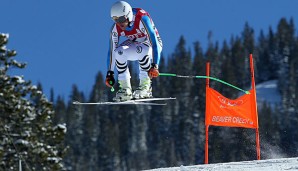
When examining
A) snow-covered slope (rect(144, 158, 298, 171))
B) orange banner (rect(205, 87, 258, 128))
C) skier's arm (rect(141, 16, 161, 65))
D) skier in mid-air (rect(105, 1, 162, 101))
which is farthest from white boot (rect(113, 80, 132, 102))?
orange banner (rect(205, 87, 258, 128))

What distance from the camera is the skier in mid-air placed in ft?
42.5

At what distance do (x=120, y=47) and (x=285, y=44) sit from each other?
152 meters

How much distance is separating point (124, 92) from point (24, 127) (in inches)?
748

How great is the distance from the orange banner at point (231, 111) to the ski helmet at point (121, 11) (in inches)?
146

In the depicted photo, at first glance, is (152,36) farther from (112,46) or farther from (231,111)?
→ (231,111)

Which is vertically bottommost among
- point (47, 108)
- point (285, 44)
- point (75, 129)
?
point (47, 108)

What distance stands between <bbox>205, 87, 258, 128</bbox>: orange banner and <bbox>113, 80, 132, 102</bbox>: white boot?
8.62 feet

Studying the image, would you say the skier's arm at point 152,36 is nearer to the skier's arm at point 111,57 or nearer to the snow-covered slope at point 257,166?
the skier's arm at point 111,57

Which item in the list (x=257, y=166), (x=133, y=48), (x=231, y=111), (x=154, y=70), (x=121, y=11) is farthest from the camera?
(x=231, y=111)

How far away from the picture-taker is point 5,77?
103 feet

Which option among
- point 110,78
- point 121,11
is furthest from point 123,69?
point 121,11

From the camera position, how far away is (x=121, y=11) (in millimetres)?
12734

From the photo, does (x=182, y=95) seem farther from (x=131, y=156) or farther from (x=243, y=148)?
(x=243, y=148)

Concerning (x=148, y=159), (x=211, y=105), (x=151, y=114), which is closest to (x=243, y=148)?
(x=148, y=159)
